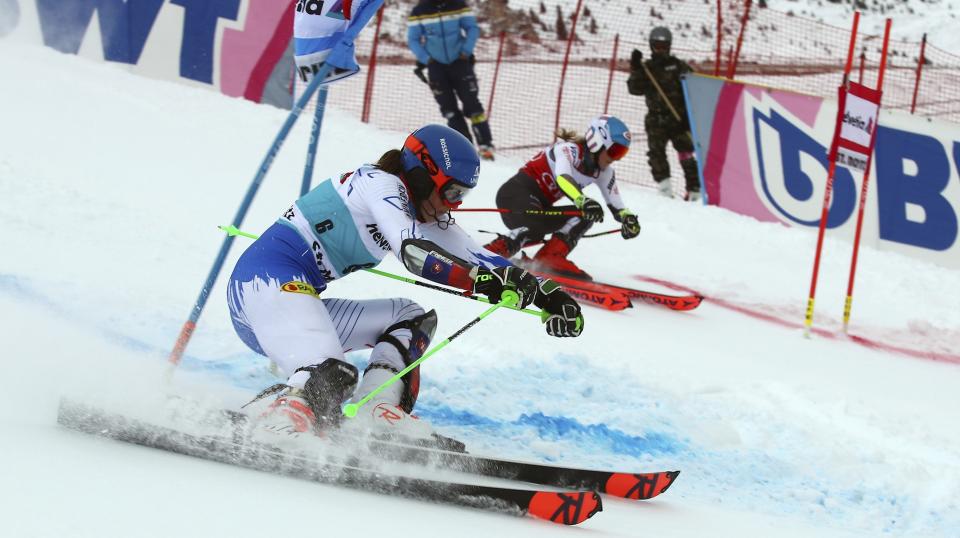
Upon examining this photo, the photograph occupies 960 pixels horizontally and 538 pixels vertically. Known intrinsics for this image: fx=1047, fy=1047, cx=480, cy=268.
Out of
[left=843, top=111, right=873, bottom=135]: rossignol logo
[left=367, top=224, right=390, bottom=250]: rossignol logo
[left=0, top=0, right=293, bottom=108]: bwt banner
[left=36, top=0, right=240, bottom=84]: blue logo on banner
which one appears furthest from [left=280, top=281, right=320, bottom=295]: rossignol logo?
[left=36, top=0, right=240, bottom=84]: blue logo on banner

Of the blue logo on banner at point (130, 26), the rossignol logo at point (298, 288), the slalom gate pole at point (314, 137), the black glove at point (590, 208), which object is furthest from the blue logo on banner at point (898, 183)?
the rossignol logo at point (298, 288)

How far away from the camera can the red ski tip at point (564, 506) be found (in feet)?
11.8

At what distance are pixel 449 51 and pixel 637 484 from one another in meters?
8.15

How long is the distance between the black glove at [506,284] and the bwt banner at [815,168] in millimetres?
7194

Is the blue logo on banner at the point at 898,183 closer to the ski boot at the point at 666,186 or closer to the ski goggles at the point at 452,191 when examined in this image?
the ski boot at the point at 666,186

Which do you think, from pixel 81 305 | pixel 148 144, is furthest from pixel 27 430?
pixel 148 144

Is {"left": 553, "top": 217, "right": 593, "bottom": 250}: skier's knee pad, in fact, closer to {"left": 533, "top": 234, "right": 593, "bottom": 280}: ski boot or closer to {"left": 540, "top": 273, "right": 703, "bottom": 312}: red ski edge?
{"left": 533, "top": 234, "right": 593, "bottom": 280}: ski boot

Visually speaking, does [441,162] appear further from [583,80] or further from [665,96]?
[583,80]

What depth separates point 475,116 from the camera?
11.9 metres

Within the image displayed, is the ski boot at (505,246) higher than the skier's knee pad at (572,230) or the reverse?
the reverse

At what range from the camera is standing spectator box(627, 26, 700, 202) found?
1160cm

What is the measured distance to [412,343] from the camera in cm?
454

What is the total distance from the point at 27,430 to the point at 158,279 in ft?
10.8

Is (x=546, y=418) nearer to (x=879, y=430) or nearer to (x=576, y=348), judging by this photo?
(x=576, y=348)
